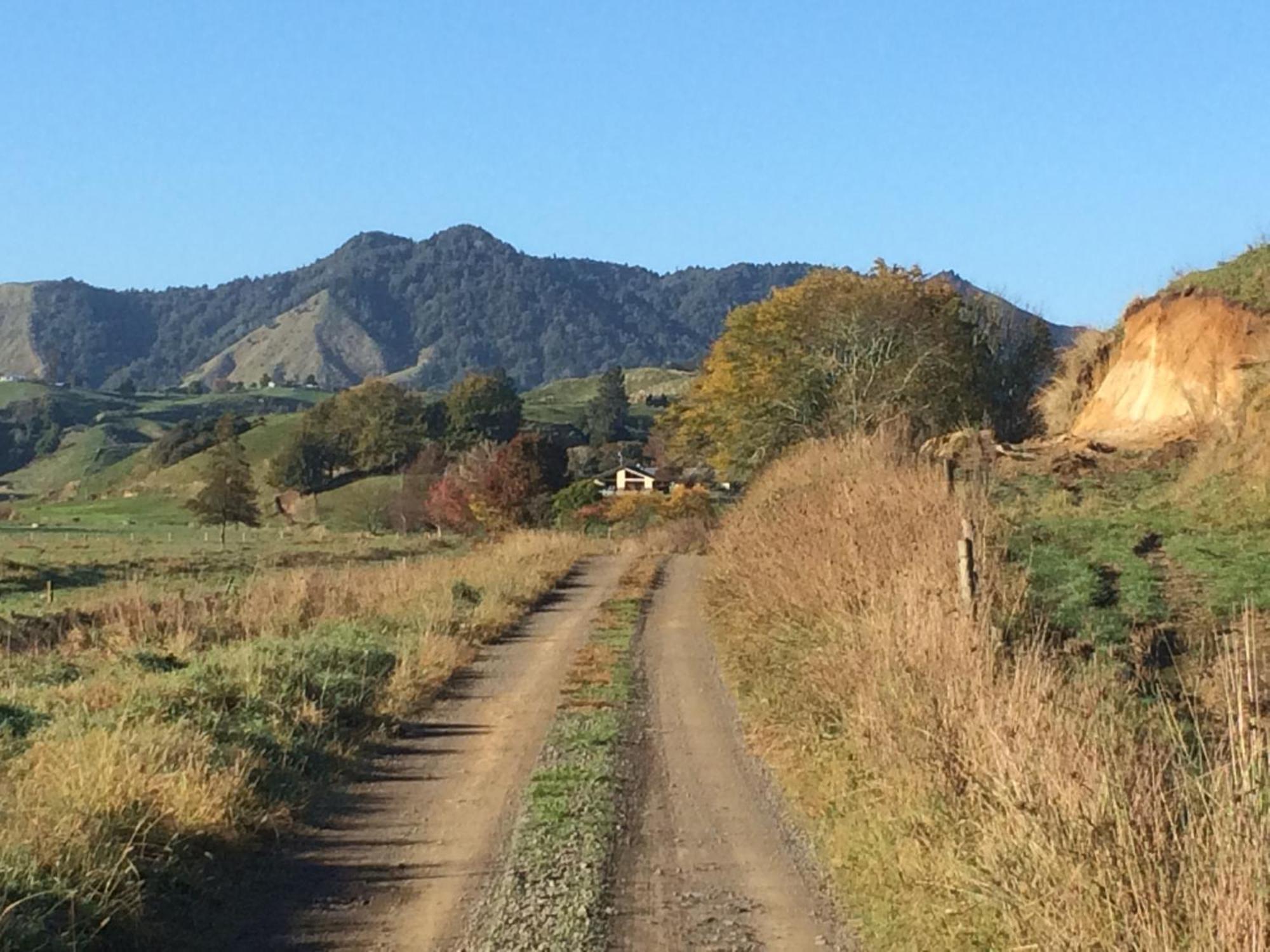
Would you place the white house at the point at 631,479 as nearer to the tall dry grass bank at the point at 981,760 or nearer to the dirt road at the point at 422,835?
the dirt road at the point at 422,835

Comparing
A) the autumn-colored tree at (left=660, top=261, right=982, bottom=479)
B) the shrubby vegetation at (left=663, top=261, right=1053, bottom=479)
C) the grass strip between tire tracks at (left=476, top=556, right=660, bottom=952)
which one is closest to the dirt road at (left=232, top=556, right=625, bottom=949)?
the grass strip between tire tracks at (left=476, top=556, right=660, bottom=952)

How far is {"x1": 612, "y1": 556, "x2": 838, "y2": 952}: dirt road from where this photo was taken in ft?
26.7

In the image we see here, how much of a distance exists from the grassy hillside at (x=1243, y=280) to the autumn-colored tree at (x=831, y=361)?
17.4 m

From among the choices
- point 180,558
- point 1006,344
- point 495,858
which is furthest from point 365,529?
point 495,858

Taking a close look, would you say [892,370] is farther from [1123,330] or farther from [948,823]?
[948,823]

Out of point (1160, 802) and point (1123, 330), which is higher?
point (1123, 330)

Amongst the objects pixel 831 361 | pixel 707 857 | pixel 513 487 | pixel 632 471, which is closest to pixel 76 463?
pixel 632 471

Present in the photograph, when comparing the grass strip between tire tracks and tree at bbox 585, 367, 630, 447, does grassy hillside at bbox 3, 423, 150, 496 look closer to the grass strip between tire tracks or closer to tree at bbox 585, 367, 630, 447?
tree at bbox 585, 367, 630, 447

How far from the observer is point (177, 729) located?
36.6 feet

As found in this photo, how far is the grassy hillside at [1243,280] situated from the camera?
31.1 metres

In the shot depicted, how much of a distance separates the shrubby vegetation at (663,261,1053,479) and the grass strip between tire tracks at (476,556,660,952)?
116 ft

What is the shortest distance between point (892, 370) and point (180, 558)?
1132 inches

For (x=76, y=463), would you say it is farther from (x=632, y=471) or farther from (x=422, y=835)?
(x=422, y=835)

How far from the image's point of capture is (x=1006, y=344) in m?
67.2
